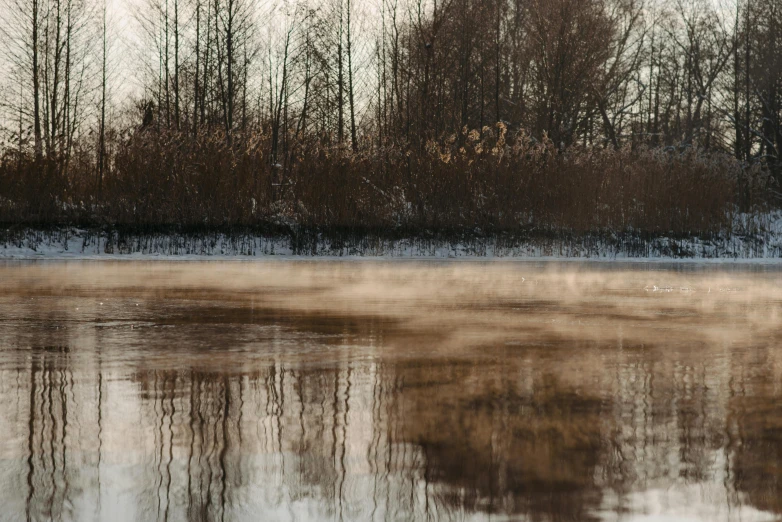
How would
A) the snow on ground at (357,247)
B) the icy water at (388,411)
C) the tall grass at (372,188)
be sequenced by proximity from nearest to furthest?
the icy water at (388,411) < the snow on ground at (357,247) < the tall grass at (372,188)

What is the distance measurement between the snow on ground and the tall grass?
0.43 m

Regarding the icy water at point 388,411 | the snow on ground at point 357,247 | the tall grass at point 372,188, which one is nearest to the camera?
the icy water at point 388,411

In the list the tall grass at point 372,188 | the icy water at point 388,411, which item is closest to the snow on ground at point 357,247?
the tall grass at point 372,188

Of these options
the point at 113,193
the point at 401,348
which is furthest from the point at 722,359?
the point at 113,193

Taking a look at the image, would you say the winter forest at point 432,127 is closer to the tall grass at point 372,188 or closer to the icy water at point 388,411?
the tall grass at point 372,188

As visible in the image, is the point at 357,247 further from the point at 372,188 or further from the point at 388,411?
the point at 388,411

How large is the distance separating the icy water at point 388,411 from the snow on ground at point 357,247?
12006 millimetres

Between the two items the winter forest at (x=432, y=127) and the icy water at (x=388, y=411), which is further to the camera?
the winter forest at (x=432, y=127)

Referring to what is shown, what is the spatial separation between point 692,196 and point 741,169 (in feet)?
12.9

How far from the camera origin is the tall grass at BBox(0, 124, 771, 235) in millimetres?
23938

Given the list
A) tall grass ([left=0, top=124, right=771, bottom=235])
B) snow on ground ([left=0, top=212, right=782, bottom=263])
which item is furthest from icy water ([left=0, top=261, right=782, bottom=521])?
tall grass ([left=0, top=124, right=771, bottom=235])

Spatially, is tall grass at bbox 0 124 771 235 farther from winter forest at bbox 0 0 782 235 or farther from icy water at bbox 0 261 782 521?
icy water at bbox 0 261 782 521

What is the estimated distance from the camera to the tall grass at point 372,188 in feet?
78.5

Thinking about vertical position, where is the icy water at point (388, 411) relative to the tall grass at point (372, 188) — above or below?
below
